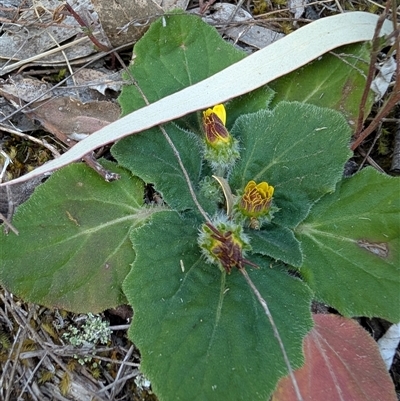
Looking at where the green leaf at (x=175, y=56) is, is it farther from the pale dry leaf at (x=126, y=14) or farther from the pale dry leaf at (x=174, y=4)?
the pale dry leaf at (x=174, y=4)

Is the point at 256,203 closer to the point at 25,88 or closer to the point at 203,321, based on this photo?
the point at 203,321

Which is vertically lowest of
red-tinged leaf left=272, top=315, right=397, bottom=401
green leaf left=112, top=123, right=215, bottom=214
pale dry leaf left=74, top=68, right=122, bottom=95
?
red-tinged leaf left=272, top=315, right=397, bottom=401

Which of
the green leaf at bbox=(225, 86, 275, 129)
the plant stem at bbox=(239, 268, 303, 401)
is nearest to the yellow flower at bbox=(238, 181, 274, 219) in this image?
the plant stem at bbox=(239, 268, 303, 401)

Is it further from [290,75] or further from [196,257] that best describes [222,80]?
[196,257]

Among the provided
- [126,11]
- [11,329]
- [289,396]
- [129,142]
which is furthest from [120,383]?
[126,11]

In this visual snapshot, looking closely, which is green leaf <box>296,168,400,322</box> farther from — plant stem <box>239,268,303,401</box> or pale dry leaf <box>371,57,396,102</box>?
pale dry leaf <box>371,57,396,102</box>

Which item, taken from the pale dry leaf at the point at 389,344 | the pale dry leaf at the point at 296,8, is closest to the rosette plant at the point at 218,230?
the pale dry leaf at the point at 389,344

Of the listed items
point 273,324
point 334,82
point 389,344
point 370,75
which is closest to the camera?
point 273,324

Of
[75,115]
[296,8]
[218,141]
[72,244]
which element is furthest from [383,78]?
[72,244]
